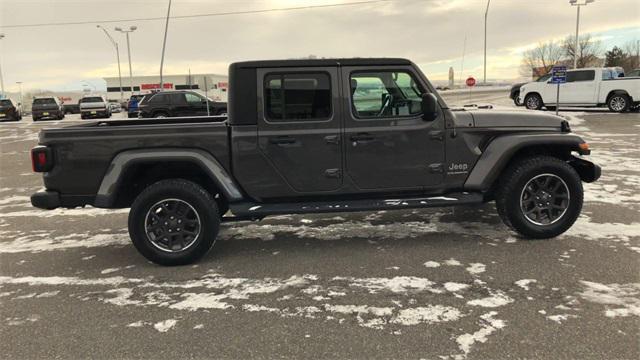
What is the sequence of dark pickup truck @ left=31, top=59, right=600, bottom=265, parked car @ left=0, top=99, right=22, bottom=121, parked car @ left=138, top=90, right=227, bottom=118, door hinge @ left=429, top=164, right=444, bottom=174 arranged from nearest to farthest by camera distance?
dark pickup truck @ left=31, top=59, right=600, bottom=265, door hinge @ left=429, top=164, right=444, bottom=174, parked car @ left=138, top=90, right=227, bottom=118, parked car @ left=0, top=99, right=22, bottom=121

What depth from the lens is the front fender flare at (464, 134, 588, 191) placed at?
16.1ft

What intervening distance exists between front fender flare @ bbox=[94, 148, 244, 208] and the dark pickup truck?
0.04ft

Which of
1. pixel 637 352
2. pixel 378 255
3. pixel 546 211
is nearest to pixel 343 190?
pixel 378 255

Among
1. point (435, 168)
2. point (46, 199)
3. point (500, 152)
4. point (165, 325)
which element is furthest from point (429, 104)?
point (46, 199)

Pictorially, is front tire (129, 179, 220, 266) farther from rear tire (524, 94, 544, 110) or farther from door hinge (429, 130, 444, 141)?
rear tire (524, 94, 544, 110)

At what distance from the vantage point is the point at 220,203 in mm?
5355

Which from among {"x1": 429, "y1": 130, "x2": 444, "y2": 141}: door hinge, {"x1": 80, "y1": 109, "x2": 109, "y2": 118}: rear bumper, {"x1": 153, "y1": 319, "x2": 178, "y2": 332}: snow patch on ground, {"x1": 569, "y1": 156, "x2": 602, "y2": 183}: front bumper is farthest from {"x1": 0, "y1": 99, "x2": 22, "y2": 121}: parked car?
{"x1": 569, "y1": 156, "x2": 602, "y2": 183}: front bumper

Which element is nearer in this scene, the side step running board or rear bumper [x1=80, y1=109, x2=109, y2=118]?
the side step running board

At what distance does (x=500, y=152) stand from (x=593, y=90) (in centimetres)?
1973

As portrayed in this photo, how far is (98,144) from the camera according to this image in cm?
454

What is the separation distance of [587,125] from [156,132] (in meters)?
17.5

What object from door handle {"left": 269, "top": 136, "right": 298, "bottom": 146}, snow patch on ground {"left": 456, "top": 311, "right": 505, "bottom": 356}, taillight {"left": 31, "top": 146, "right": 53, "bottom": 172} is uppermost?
door handle {"left": 269, "top": 136, "right": 298, "bottom": 146}

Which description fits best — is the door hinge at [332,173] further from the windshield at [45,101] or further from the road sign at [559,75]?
the windshield at [45,101]

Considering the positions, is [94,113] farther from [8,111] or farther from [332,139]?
[332,139]
